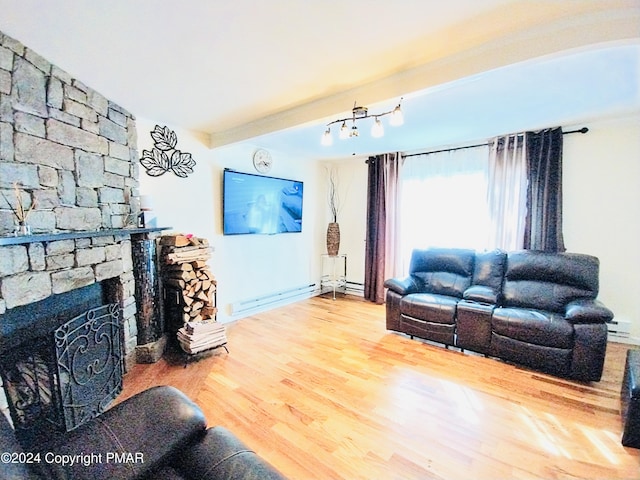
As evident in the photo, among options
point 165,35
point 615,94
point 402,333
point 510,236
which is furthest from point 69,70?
point 510,236

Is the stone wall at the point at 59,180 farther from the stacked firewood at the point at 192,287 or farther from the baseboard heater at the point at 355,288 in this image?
the baseboard heater at the point at 355,288

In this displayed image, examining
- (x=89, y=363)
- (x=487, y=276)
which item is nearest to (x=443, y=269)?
(x=487, y=276)

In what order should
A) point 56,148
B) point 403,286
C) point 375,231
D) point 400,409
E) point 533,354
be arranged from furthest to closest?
point 375,231
point 403,286
point 533,354
point 400,409
point 56,148

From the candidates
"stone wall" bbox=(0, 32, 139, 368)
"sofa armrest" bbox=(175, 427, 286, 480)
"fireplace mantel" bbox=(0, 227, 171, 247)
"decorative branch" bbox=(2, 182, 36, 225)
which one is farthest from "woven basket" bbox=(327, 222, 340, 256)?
"sofa armrest" bbox=(175, 427, 286, 480)

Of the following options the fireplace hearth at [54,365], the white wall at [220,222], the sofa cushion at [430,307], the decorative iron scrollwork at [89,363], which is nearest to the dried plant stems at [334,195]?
the white wall at [220,222]

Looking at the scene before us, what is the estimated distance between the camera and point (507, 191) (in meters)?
3.51

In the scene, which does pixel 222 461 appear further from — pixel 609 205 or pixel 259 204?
pixel 609 205

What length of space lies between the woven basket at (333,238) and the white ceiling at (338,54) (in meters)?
2.45

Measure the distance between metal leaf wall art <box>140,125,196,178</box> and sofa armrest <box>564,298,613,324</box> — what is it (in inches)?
155

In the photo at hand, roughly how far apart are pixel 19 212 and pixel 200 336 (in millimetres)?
1628

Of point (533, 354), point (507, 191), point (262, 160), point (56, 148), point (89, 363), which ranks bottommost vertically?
point (533, 354)

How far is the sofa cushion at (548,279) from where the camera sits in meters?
2.80

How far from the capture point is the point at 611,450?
1.71 meters

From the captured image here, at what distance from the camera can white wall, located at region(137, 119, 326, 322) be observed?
319 centimetres
